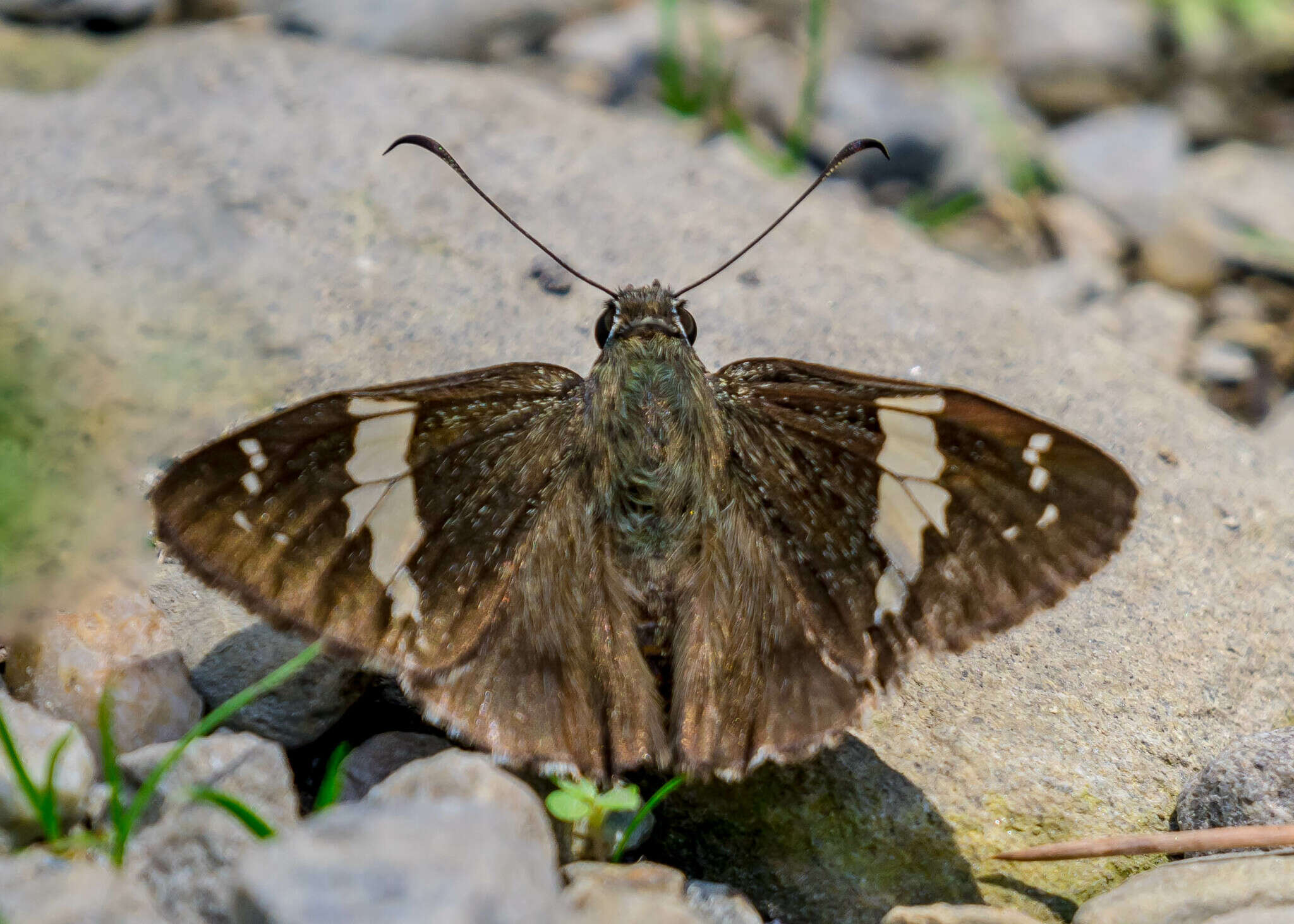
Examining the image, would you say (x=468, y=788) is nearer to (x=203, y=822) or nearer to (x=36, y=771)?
(x=203, y=822)

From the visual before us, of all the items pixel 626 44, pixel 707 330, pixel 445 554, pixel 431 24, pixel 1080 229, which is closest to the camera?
pixel 445 554

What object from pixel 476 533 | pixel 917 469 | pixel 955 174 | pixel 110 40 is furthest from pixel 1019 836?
pixel 110 40

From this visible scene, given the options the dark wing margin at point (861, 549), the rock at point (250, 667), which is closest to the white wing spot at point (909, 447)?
the dark wing margin at point (861, 549)

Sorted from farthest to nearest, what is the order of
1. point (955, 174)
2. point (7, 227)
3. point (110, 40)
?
point (955, 174) < point (110, 40) < point (7, 227)

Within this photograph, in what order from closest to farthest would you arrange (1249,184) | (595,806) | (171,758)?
1. (171,758)
2. (595,806)
3. (1249,184)

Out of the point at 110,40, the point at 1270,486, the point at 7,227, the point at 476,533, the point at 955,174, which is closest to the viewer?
the point at 476,533

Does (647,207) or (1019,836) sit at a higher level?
(647,207)

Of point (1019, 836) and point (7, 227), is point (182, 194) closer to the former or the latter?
point (7, 227)

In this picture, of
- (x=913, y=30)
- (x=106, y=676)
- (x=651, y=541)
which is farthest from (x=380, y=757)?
(x=913, y=30)
